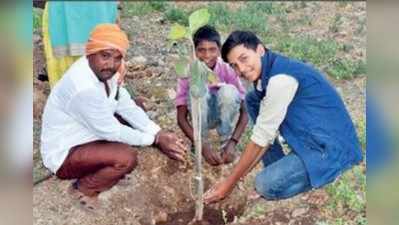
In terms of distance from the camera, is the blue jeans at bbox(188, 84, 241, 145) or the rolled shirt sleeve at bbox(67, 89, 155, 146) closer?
the rolled shirt sleeve at bbox(67, 89, 155, 146)

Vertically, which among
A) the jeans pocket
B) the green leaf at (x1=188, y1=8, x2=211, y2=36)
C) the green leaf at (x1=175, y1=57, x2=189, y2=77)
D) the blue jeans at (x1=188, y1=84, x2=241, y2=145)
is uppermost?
the green leaf at (x1=188, y1=8, x2=211, y2=36)

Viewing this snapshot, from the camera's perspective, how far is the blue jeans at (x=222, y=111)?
272 centimetres

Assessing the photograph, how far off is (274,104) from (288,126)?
0.10 meters

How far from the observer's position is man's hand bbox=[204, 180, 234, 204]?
2.74 meters

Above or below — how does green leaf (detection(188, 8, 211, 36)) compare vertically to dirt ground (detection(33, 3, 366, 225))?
above

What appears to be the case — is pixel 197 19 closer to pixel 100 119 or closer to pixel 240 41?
→ pixel 240 41

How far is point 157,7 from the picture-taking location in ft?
9.14

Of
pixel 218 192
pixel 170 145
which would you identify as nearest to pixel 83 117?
pixel 170 145

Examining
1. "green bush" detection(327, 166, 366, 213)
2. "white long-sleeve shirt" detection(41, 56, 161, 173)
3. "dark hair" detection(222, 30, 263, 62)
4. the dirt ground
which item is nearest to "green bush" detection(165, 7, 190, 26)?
the dirt ground

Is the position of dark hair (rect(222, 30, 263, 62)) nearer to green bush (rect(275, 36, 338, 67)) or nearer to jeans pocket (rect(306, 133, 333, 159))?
green bush (rect(275, 36, 338, 67))

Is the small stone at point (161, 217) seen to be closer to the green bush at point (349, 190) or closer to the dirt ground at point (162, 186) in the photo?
the dirt ground at point (162, 186)

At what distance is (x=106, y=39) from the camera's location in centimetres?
259

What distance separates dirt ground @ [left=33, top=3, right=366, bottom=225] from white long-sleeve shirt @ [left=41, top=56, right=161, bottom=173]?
0.17 ft
